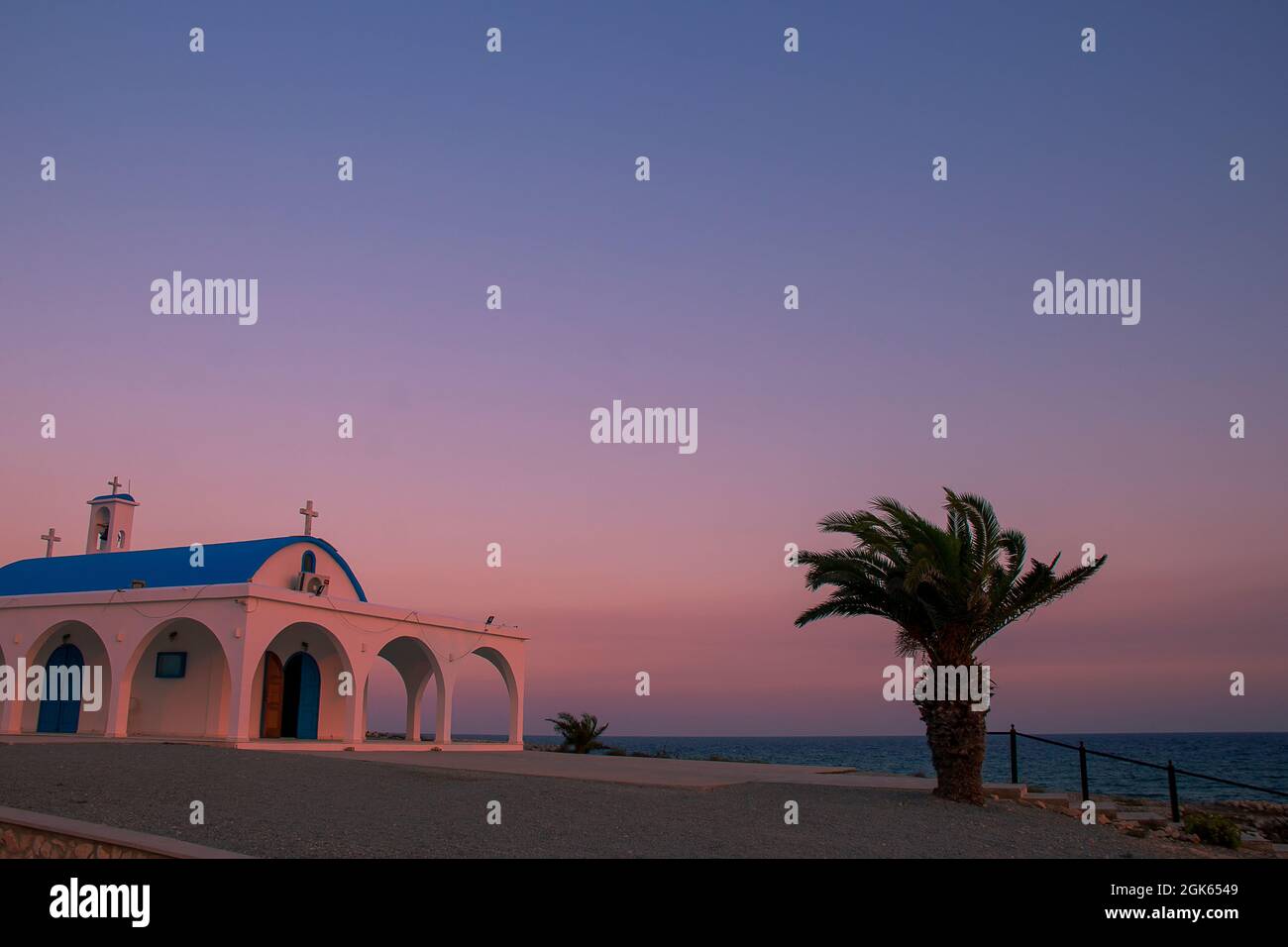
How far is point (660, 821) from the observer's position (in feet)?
36.8

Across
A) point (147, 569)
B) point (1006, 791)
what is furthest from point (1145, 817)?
point (147, 569)

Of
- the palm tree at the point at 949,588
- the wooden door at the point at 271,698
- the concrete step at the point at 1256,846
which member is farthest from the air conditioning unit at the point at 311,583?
the concrete step at the point at 1256,846

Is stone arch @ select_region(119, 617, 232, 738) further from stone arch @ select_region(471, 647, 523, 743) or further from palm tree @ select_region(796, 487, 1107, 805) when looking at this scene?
palm tree @ select_region(796, 487, 1107, 805)

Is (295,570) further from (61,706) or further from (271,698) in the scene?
(61,706)

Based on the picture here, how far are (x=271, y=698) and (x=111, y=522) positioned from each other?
7586mm

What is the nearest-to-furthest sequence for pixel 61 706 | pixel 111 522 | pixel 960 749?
pixel 960 749 < pixel 61 706 < pixel 111 522

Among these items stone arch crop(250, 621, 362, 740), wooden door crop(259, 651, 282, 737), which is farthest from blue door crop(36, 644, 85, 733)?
stone arch crop(250, 621, 362, 740)

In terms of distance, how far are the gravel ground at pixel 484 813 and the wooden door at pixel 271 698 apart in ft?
23.2

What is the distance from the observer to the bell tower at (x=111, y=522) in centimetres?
2705

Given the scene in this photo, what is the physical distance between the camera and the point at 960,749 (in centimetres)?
1483
